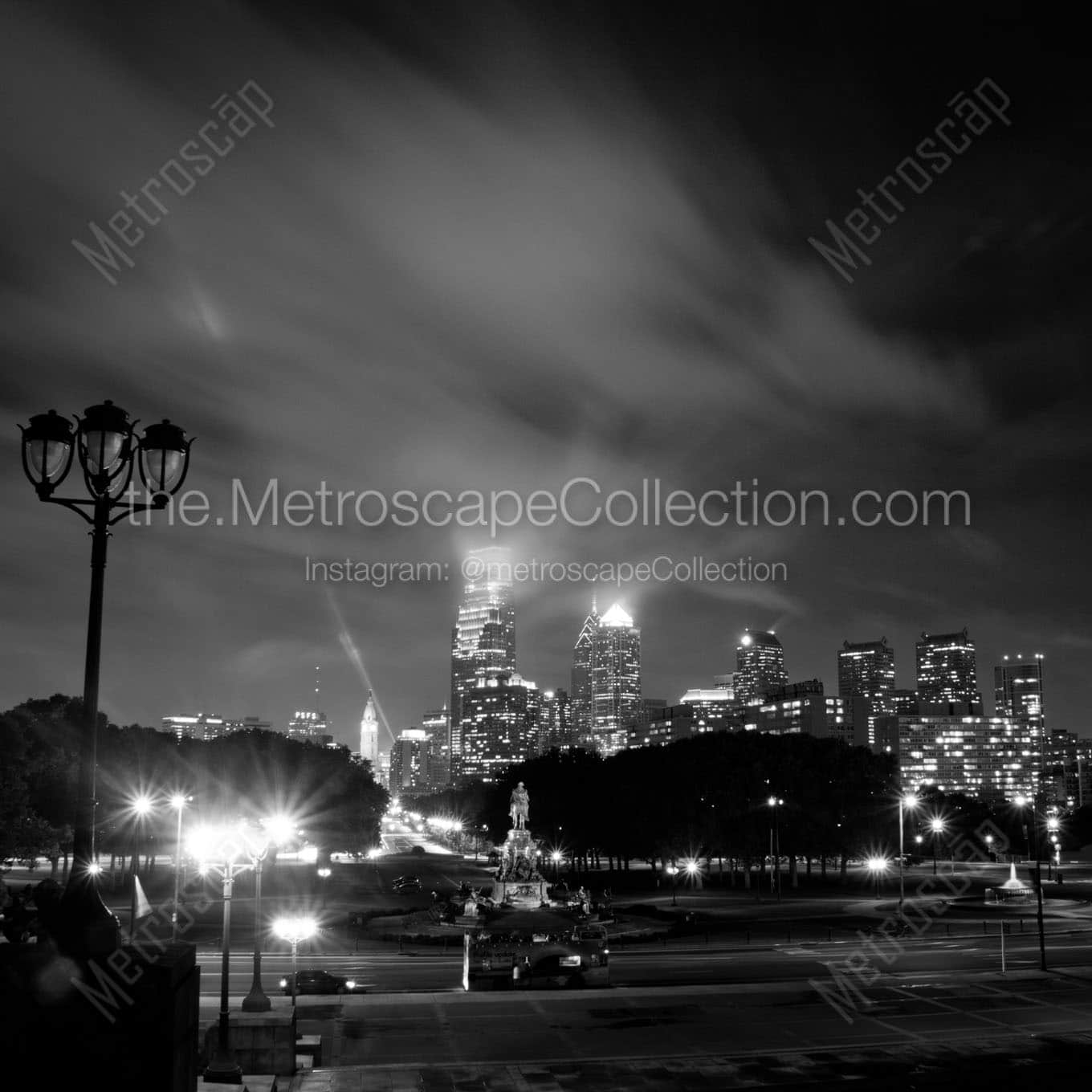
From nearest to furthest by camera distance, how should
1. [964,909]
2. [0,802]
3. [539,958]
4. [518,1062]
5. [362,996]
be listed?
1. [518,1062]
2. [362,996]
3. [539,958]
4. [0,802]
5. [964,909]

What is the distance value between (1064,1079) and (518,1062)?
12.7 m

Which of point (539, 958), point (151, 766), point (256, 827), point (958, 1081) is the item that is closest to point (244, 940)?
point (539, 958)

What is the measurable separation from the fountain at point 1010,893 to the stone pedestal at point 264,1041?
2597 inches

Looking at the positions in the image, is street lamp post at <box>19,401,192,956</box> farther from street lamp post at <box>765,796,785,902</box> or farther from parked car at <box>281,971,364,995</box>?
street lamp post at <box>765,796,785,902</box>

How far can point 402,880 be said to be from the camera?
323 feet

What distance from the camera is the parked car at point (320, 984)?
120 ft

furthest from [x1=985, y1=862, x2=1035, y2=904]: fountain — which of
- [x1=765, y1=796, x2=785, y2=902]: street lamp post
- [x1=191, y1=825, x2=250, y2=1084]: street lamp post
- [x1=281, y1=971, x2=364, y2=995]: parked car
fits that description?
[x1=191, y1=825, x2=250, y2=1084]: street lamp post

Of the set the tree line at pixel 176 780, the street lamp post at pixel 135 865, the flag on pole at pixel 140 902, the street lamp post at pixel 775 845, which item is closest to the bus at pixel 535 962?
the street lamp post at pixel 135 865

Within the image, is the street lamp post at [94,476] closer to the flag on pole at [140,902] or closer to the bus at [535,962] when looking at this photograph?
the flag on pole at [140,902]

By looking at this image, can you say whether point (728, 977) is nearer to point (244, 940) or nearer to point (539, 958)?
point (539, 958)

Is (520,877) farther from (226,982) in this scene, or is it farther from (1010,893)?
(226,982)

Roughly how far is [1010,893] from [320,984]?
6320 centimetres

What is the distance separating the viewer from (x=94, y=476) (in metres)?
13.3

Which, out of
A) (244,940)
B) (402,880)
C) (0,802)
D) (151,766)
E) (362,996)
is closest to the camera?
(362,996)
